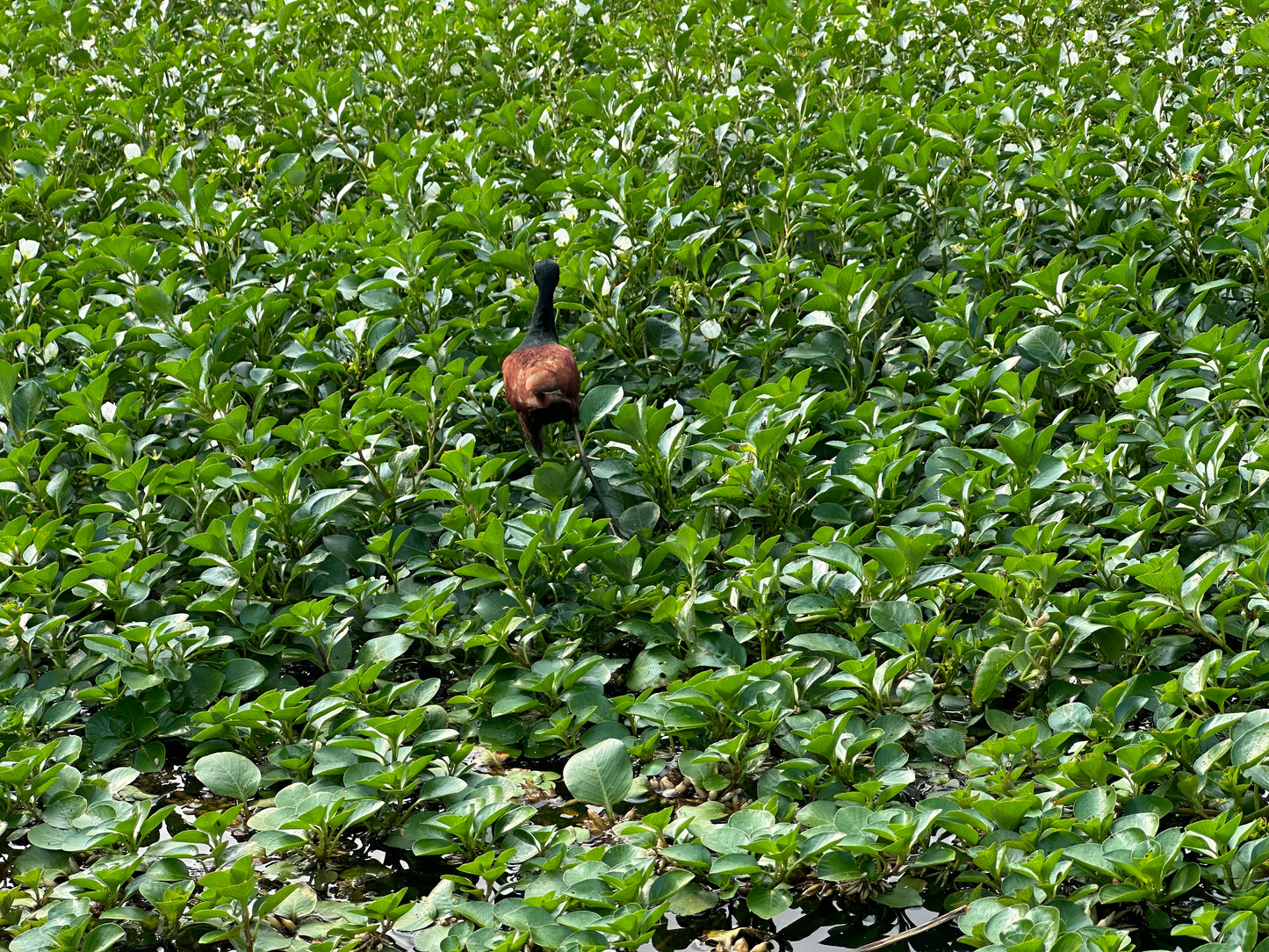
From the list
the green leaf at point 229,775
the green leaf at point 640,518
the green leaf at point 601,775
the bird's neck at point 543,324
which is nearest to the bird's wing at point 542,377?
the bird's neck at point 543,324

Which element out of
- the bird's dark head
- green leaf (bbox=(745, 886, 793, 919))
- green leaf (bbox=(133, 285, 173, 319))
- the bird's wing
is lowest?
green leaf (bbox=(745, 886, 793, 919))

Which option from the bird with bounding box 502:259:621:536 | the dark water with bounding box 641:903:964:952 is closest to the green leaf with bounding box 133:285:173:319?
the bird with bounding box 502:259:621:536

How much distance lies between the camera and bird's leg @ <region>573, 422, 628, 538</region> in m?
3.49

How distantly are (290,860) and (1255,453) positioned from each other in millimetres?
2462

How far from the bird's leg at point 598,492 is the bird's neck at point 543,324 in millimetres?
298

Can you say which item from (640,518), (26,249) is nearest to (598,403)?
(640,518)

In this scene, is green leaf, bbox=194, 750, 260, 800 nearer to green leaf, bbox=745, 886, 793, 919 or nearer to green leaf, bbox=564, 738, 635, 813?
green leaf, bbox=564, 738, 635, 813

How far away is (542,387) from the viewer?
11.3 feet

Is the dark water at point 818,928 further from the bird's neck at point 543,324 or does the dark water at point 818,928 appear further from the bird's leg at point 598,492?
the bird's neck at point 543,324

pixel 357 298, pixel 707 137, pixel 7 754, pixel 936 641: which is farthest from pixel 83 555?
pixel 707 137

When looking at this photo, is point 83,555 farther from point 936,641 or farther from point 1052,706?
point 1052,706

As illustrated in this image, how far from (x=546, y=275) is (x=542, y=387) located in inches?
17.8

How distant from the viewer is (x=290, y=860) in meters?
2.69

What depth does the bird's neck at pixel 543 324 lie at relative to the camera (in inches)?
145
